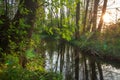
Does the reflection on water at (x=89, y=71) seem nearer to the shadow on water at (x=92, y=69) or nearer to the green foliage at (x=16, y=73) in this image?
the shadow on water at (x=92, y=69)

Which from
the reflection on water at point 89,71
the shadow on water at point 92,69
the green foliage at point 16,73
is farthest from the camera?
the shadow on water at point 92,69

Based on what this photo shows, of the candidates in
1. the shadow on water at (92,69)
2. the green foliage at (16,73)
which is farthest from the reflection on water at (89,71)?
the green foliage at (16,73)

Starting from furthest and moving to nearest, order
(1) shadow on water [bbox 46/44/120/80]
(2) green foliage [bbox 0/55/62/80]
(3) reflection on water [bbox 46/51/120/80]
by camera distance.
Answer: (1) shadow on water [bbox 46/44/120/80], (3) reflection on water [bbox 46/51/120/80], (2) green foliage [bbox 0/55/62/80]

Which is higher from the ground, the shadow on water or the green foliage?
the green foliage

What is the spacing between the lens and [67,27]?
5.96m

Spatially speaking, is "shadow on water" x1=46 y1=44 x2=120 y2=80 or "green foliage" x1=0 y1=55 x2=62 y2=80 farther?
"shadow on water" x1=46 y1=44 x2=120 y2=80

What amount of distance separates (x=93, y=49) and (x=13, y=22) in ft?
47.4

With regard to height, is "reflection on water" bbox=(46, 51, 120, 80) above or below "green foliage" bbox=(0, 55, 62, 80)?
below

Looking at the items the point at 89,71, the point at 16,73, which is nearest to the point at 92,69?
the point at 89,71

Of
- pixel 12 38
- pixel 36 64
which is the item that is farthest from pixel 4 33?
pixel 36 64

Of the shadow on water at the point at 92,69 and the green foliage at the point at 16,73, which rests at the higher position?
the green foliage at the point at 16,73

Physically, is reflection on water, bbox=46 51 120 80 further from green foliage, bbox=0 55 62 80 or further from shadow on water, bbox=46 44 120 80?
green foliage, bbox=0 55 62 80

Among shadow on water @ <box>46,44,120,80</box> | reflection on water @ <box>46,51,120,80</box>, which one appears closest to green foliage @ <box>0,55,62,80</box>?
shadow on water @ <box>46,44,120,80</box>

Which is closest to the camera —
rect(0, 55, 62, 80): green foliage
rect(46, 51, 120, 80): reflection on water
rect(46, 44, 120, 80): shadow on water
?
rect(0, 55, 62, 80): green foliage
